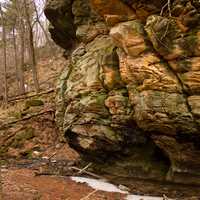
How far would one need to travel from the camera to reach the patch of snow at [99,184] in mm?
14320

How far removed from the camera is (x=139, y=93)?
13180 millimetres

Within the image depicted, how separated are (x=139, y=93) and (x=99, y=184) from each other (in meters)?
3.91

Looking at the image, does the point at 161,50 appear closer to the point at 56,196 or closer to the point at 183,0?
the point at 183,0

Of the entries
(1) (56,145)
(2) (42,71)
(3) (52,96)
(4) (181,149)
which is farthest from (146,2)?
(2) (42,71)

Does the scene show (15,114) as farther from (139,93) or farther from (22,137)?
(139,93)

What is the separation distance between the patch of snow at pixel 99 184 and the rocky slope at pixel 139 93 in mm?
608

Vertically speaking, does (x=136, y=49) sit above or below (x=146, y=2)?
below

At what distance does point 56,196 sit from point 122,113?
3.47m

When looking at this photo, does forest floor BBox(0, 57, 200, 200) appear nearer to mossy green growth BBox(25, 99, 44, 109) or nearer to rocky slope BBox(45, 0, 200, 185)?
mossy green growth BBox(25, 99, 44, 109)

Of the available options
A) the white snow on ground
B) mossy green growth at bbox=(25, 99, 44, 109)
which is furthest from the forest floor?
the white snow on ground

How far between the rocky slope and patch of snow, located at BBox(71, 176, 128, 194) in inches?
24.0

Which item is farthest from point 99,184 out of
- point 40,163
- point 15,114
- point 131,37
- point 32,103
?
point 32,103

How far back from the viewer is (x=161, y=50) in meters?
12.5

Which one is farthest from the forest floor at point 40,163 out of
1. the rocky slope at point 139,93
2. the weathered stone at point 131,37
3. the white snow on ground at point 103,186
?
the weathered stone at point 131,37
